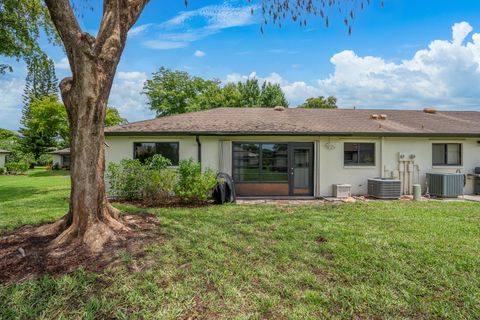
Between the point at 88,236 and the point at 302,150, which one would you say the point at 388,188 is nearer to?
the point at 302,150

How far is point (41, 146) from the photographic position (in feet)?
125

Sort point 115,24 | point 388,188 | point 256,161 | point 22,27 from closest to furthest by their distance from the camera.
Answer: point 115,24 < point 388,188 < point 256,161 < point 22,27

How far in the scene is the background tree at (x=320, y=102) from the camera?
37.4 meters

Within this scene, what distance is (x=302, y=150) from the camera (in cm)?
1086

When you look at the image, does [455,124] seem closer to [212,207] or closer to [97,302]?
[212,207]

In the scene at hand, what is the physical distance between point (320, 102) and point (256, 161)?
1172 inches

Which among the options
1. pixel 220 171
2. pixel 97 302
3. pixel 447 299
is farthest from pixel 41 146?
pixel 447 299

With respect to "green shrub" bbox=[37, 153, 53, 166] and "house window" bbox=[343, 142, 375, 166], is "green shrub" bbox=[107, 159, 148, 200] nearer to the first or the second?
"house window" bbox=[343, 142, 375, 166]

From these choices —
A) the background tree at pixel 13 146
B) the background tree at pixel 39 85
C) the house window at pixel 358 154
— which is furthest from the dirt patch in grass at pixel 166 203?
the background tree at pixel 39 85

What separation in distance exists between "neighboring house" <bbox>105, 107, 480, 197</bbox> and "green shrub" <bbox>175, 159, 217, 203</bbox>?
1.67 meters

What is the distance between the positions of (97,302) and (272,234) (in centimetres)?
342

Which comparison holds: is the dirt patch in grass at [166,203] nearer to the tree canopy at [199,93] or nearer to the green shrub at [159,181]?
the green shrub at [159,181]

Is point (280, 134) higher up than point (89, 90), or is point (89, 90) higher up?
point (89, 90)

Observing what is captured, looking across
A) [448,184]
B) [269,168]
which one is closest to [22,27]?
[269,168]
